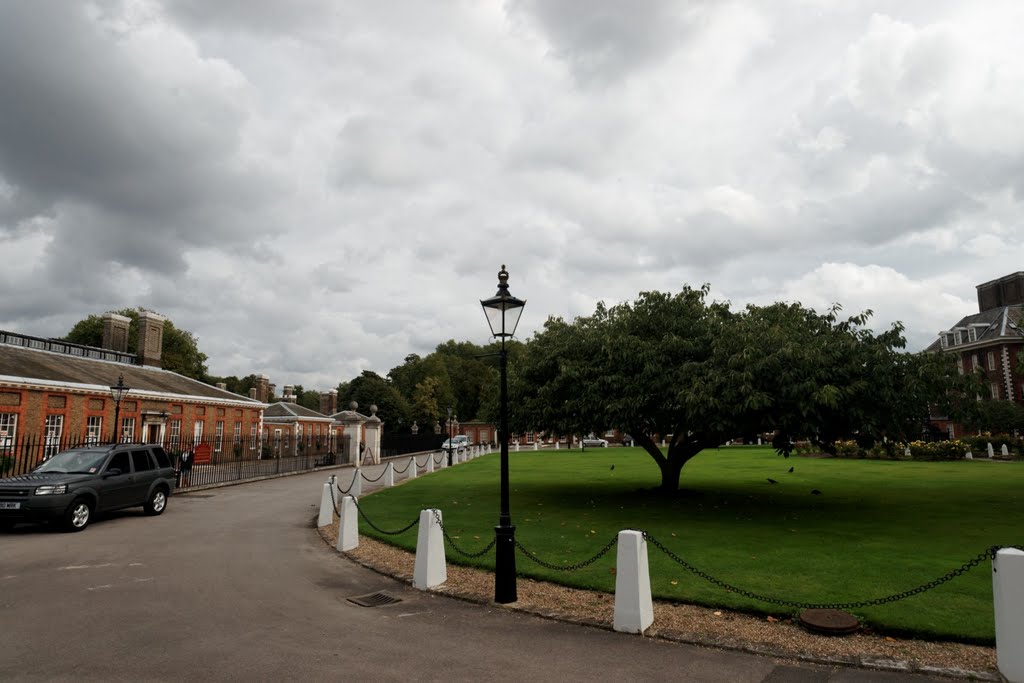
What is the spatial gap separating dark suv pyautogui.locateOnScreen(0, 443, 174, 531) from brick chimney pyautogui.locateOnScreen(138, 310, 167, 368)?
1042 inches

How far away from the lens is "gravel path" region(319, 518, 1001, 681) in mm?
5496

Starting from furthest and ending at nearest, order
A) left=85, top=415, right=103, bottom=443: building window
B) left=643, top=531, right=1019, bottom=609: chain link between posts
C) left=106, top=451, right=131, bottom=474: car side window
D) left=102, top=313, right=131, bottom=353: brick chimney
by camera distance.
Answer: left=102, top=313, right=131, bottom=353: brick chimney < left=85, top=415, right=103, bottom=443: building window < left=106, top=451, right=131, bottom=474: car side window < left=643, top=531, right=1019, bottom=609: chain link between posts

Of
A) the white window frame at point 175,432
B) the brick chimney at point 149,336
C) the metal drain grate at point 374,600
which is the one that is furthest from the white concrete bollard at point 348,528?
the brick chimney at point 149,336

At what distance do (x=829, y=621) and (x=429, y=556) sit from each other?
5040mm

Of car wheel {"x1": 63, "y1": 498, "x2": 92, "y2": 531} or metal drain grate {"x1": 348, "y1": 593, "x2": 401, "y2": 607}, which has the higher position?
car wheel {"x1": 63, "y1": 498, "x2": 92, "y2": 531}

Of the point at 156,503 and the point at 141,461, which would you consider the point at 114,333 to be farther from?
the point at 156,503

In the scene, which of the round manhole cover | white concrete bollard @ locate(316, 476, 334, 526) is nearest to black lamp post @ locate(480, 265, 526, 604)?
the round manhole cover

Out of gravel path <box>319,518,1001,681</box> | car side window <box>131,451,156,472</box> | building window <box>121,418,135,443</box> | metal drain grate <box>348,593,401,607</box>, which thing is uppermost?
building window <box>121,418,135,443</box>

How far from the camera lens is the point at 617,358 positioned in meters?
15.0

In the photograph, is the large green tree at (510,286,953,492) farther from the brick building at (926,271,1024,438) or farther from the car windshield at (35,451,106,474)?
the brick building at (926,271,1024,438)

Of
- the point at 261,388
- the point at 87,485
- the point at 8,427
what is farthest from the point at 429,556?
the point at 261,388

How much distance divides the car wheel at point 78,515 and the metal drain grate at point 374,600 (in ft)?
29.2

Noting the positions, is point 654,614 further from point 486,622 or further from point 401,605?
point 401,605

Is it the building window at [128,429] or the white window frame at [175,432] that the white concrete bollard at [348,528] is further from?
the white window frame at [175,432]
